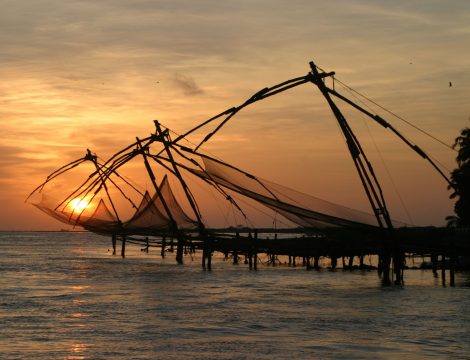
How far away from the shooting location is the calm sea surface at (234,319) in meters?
12.3

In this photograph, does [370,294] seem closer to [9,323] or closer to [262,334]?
[262,334]

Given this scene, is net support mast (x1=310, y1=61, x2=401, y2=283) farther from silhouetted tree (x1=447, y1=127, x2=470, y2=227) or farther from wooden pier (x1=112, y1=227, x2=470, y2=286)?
silhouetted tree (x1=447, y1=127, x2=470, y2=227)

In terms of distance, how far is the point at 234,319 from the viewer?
15969 mm

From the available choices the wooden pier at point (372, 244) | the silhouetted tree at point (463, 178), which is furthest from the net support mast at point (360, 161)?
the silhouetted tree at point (463, 178)

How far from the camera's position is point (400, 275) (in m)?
23.2

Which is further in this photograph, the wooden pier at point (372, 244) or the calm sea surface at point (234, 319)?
the wooden pier at point (372, 244)

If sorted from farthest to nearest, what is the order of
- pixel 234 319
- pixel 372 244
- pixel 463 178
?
pixel 463 178
pixel 372 244
pixel 234 319

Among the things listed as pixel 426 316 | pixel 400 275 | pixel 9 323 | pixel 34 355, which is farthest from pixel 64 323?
pixel 400 275

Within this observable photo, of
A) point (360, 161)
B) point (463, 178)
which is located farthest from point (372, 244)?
point (463, 178)

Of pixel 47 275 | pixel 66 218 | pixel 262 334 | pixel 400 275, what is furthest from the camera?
pixel 66 218

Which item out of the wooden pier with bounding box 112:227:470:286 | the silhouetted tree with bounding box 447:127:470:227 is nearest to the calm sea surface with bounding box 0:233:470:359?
the wooden pier with bounding box 112:227:470:286

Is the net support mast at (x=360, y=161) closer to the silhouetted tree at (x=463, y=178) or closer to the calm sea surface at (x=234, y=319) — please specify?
the calm sea surface at (x=234, y=319)

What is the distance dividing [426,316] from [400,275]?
270 inches

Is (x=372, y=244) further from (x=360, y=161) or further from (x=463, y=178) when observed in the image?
(x=463, y=178)
